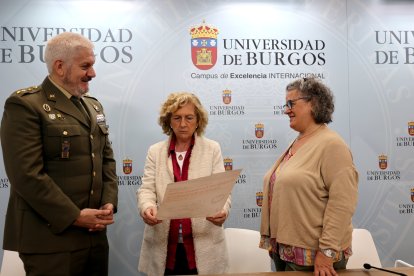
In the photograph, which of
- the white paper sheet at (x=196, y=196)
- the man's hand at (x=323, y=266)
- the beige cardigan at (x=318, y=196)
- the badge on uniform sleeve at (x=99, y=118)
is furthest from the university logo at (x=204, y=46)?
the man's hand at (x=323, y=266)

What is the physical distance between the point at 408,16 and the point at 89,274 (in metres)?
3.00

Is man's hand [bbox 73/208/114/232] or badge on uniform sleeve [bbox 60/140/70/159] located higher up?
badge on uniform sleeve [bbox 60/140/70/159]

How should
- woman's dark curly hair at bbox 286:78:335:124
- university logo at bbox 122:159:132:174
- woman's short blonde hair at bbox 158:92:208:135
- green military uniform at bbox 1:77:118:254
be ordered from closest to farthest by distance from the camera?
1. green military uniform at bbox 1:77:118:254
2. woman's dark curly hair at bbox 286:78:335:124
3. woman's short blonde hair at bbox 158:92:208:135
4. university logo at bbox 122:159:132:174

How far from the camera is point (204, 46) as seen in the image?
3.07 meters

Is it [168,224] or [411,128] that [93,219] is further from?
[411,128]

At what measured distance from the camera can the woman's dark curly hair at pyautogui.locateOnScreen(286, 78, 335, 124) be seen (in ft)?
6.42

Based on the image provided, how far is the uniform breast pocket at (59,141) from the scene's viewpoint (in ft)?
5.79

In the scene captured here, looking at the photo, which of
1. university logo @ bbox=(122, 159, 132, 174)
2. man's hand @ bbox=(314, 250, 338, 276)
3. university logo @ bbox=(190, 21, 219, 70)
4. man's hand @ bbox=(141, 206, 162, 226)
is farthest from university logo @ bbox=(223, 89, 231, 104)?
man's hand @ bbox=(314, 250, 338, 276)

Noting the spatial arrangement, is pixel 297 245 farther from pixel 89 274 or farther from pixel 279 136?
pixel 279 136

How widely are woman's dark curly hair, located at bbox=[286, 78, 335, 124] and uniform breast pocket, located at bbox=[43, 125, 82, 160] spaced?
3.56ft

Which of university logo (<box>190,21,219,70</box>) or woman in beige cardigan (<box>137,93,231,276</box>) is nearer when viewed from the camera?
woman in beige cardigan (<box>137,93,231,276</box>)

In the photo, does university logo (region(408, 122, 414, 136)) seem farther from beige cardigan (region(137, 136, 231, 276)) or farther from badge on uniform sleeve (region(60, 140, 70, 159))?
badge on uniform sleeve (region(60, 140, 70, 159))

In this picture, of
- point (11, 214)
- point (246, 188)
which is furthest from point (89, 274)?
point (246, 188)

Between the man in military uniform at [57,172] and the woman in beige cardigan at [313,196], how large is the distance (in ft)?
2.61
